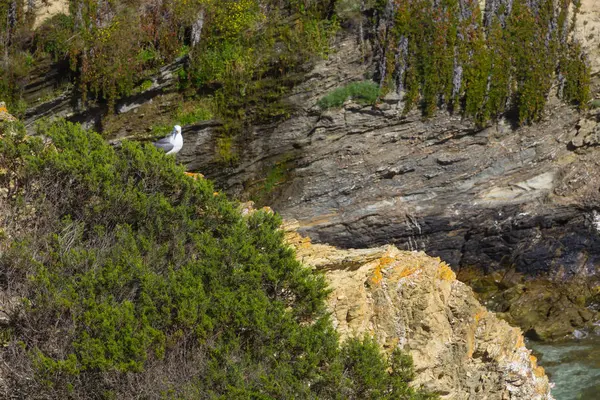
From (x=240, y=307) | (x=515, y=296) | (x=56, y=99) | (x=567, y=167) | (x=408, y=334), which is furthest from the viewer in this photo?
(x=56, y=99)

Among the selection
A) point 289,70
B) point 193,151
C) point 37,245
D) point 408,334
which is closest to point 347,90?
point 289,70

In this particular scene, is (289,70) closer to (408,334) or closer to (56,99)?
(56,99)

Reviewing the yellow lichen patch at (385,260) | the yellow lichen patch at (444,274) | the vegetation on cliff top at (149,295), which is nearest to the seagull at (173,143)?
the vegetation on cliff top at (149,295)

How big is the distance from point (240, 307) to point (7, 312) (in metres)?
2.06

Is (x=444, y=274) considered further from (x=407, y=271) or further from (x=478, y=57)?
(x=478, y=57)

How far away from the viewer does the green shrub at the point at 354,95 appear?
1748 centimetres

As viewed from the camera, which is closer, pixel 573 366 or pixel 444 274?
pixel 444 274

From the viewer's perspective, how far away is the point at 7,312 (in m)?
6.52

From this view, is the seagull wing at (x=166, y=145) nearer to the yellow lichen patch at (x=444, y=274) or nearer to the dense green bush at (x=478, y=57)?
the yellow lichen patch at (x=444, y=274)

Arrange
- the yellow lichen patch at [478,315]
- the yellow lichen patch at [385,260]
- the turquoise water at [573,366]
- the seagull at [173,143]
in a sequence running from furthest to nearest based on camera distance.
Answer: the turquoise water at [573,366], the seagull at [173,143], the yellow lichen patch at [478,315], the yellow lichen patch at [385,260]

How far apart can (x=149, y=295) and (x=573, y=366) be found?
9.83 meters

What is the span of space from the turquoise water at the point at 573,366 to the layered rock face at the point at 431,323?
4729mm

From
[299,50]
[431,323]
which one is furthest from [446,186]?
[431,323]

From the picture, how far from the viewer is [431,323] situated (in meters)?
7.95
